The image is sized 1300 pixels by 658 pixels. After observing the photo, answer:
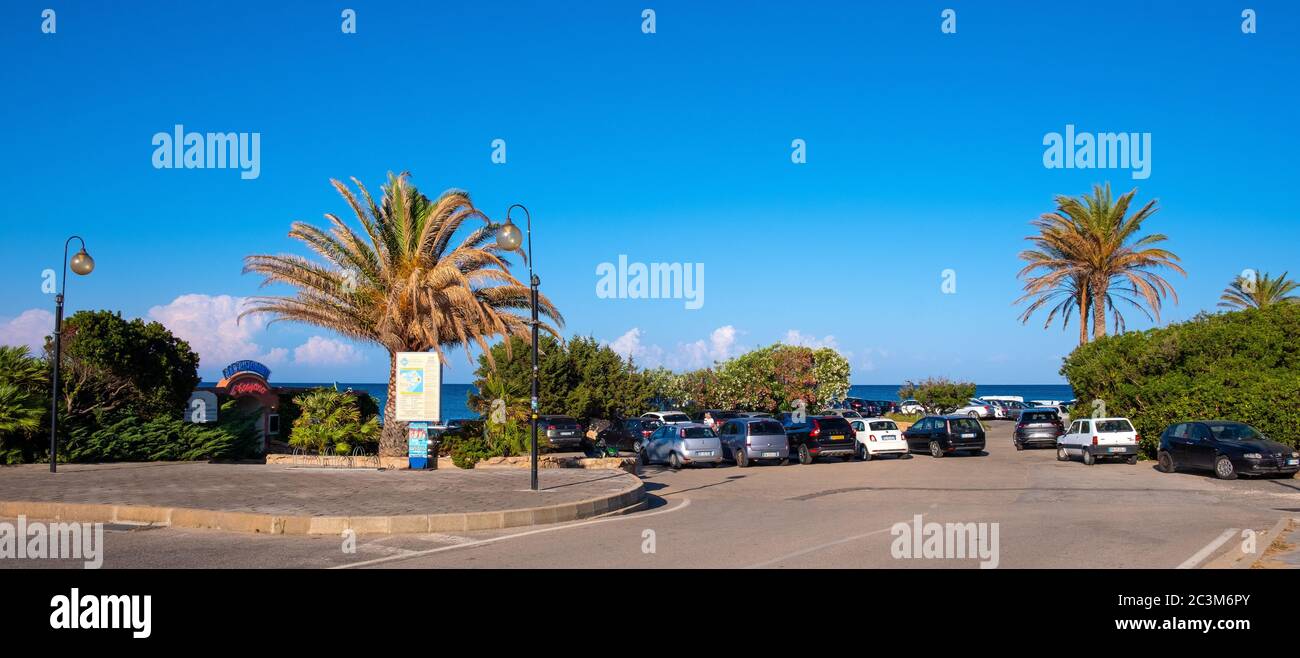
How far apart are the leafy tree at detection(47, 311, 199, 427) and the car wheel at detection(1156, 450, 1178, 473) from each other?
2788 centimetres

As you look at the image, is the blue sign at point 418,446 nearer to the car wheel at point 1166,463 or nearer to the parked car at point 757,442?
the parked car at point 757,442

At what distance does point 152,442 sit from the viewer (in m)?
24.5

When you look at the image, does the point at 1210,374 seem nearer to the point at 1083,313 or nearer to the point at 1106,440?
the point at 1106,440

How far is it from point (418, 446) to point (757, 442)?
10.8m

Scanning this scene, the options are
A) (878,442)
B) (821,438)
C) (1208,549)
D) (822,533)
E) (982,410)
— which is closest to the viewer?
(1208,549)

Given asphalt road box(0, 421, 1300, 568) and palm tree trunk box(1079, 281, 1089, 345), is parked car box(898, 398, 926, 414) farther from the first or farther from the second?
asphalt road box(0, 421, 1300, 568)

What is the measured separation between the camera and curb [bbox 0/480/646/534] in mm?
12688

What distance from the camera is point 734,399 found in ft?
176

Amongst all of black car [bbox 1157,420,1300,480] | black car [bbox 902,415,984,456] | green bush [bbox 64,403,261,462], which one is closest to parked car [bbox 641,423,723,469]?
black car [bbox 902,415,984,456]

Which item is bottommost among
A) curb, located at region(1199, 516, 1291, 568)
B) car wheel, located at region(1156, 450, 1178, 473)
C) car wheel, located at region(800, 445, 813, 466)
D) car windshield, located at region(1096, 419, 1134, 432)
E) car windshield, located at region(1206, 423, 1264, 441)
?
car wheel, located at region(800, 445, 813, 466)
